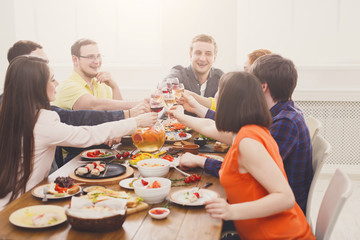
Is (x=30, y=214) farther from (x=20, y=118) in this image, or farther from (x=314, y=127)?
(x=314, y=127)

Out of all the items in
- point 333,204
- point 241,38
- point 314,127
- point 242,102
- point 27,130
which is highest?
point 241,38

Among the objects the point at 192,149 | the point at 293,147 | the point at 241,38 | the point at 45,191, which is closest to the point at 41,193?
the point at 45,191

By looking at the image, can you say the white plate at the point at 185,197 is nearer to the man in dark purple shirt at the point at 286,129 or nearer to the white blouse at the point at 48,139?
the man in dark purple shirt at the point at 286,129

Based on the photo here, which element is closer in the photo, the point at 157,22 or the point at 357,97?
the point at 357,97

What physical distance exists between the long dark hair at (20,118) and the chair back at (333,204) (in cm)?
132

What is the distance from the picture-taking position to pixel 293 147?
193cm

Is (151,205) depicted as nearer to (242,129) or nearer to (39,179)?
(242,129)

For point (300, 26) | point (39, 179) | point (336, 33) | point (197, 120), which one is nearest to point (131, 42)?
point (300, 26)

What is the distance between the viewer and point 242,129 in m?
1.60

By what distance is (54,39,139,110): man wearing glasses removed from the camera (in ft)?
10.4

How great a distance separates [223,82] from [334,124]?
3.30 meters

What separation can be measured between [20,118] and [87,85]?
4.74 ft

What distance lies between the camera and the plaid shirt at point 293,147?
1918 millimetres

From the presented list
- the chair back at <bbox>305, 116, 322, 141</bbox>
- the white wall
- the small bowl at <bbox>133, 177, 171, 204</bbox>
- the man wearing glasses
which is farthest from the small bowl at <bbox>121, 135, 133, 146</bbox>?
the white wall
